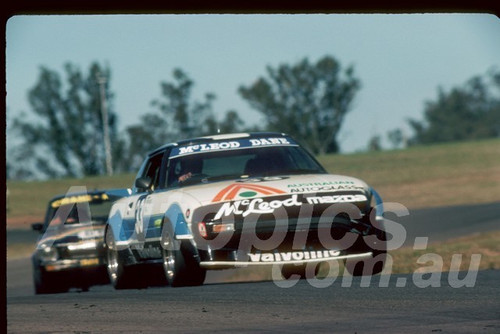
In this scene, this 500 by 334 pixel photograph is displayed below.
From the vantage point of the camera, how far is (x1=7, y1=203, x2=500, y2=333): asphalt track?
7.52 meters

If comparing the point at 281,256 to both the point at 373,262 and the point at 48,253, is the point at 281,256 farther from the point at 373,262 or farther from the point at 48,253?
the point at 48,253

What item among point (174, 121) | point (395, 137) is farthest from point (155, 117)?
point (395, 137)

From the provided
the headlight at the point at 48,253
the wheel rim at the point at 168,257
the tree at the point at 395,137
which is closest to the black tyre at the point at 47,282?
the headlight at the point at 48,253

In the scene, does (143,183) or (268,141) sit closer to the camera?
(143,183)

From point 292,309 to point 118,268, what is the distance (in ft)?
17.8

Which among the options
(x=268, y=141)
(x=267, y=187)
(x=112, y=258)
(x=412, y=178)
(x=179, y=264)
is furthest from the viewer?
(x=412, y=178)

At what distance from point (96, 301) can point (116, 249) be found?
3264 millimetres

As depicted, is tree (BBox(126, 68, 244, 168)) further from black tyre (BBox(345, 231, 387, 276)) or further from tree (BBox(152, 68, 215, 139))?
black tyre (BBox(345, 231, 387, 276))

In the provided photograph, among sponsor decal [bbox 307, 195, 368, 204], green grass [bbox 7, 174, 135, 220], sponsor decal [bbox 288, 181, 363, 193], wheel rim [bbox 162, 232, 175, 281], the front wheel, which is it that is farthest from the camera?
green grass [bbox 7, 174, 135, 220]

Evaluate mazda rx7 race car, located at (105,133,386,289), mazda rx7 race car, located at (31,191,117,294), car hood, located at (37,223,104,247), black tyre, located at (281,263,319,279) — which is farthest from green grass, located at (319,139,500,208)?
mazda rx7 race car, located at (105,133,386,289)

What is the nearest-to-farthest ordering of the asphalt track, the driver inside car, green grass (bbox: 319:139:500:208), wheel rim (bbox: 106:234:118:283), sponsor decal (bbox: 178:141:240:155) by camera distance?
1. the asphalt track
2. the driver inside car
3. sponsor decal (bbox: 178:141:240:155)
4. wheel rim (bbox: 106:234:118:283)
5. green grass (bbox: 319:139:500:208)

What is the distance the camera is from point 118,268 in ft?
45.0

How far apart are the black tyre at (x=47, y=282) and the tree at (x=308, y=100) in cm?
7406

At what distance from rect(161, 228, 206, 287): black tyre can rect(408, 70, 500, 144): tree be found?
329ft
